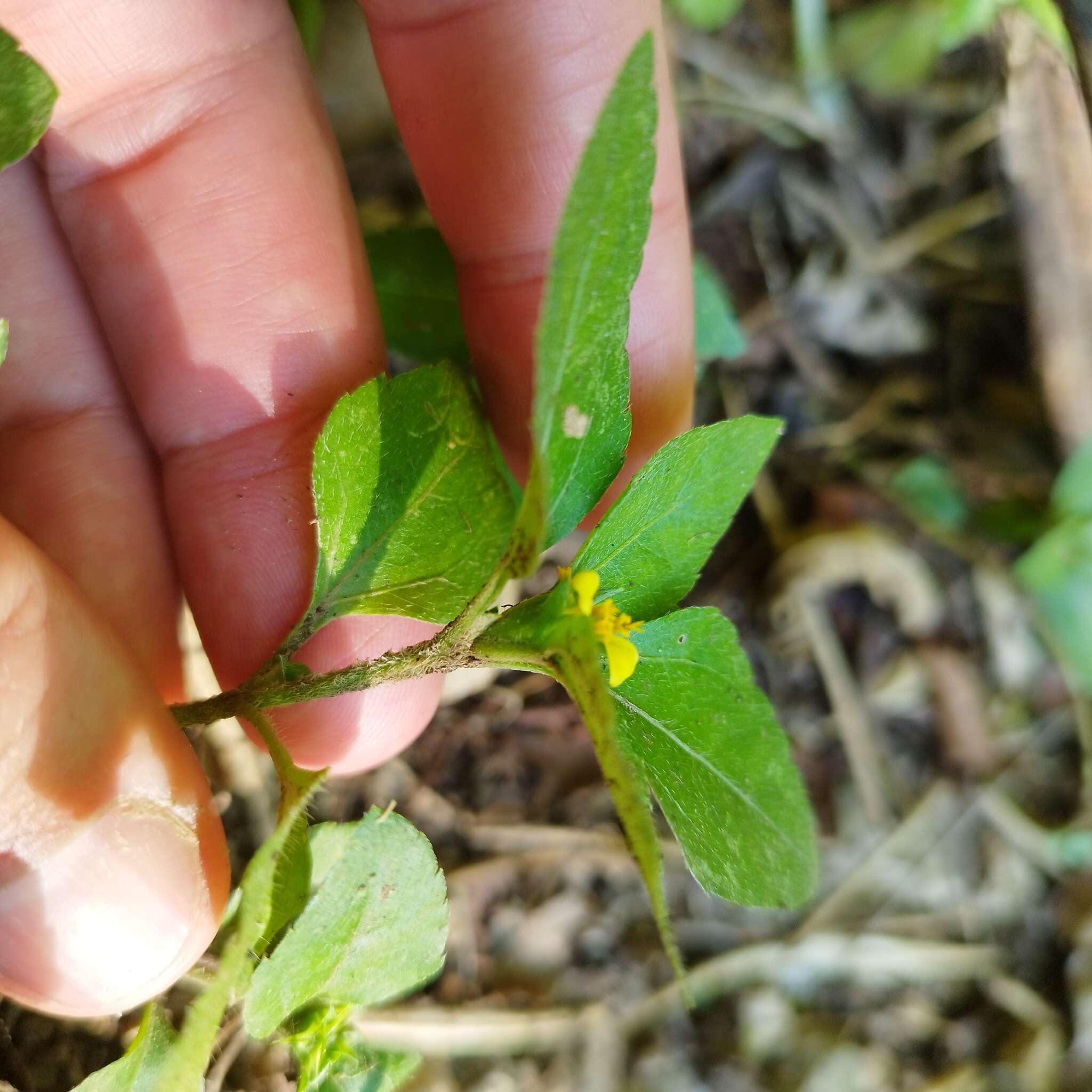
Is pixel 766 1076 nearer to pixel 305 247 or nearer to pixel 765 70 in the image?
pixel 305 247

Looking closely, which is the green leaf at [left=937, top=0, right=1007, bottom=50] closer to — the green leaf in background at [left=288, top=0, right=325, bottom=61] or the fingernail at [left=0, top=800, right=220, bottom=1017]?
the green leaf in background at [left=288, top=0, right=325, bottom=61]

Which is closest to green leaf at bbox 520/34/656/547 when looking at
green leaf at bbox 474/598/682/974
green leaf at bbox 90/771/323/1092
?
green leaf at bbox 474/598/682/974

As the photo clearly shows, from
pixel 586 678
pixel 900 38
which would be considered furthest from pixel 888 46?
pixel 586 678

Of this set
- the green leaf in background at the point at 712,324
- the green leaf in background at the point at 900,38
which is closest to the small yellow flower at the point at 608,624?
the green leaf in background at the point at 712,324

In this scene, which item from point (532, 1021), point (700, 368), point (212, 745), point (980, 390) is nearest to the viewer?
point (212, 745)

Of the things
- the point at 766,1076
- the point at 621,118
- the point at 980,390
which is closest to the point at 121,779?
the point at 621,118
